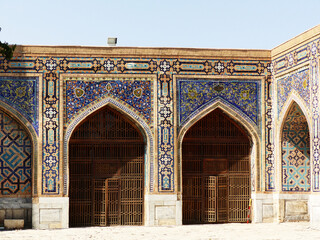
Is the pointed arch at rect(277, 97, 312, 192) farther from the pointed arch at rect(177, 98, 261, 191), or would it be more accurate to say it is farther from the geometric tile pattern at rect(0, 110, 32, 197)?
the geometric tile pattern at rect(0, 110, 32, 197)

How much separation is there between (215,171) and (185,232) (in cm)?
221

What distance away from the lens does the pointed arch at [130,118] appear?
13.7 metres

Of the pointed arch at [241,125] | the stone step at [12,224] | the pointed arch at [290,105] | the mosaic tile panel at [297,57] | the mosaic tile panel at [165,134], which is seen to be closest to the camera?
the mosaic tile panel at [297,57]

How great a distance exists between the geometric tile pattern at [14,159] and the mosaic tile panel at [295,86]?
556 centimetres

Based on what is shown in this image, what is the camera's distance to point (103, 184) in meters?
14.0

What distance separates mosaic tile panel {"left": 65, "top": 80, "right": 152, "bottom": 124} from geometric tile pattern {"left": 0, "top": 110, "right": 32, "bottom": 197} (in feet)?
3.66

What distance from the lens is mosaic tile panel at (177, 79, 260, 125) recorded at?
14047 mm

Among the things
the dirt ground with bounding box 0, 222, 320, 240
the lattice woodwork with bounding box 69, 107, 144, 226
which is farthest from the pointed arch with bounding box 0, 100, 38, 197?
the dirt ground with bounding box 0, 222, 320, 240

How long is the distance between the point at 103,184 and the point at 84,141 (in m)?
1.03

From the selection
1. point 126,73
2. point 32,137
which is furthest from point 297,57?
point 32,137

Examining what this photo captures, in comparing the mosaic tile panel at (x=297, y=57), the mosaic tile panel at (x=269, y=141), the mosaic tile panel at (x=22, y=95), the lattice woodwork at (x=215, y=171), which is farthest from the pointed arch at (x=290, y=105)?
the mosaic tile panel at (x=22, y=95)

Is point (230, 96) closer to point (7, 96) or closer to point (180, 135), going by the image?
point (180, 135)

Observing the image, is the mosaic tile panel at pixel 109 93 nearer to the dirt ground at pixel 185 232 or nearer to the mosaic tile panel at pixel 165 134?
the mosaic tile panel at pixel 165 134

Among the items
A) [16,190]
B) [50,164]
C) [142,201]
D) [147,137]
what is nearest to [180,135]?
[147,137]
